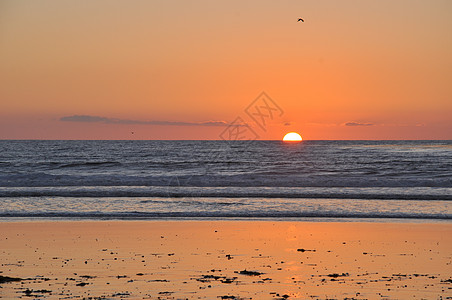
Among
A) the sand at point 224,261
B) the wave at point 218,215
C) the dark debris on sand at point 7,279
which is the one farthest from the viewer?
the wave at point 218,215

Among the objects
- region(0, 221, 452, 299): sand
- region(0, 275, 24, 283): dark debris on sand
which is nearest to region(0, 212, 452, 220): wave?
region(0, 221, 452, 299): sand

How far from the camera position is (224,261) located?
11906 millimetres

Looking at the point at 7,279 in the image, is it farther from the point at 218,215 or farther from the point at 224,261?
the point at 218,215

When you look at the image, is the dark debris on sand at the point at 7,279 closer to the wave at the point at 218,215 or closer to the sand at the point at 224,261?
the sand at the point at 224,261

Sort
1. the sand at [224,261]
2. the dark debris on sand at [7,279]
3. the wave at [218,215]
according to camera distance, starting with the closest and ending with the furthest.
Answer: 1. the sand at [224,261]
2. the dark debris on sand at [7,279]
3. the wave at [218,215]

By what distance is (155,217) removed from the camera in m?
20.0

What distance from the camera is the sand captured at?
9.57 meters

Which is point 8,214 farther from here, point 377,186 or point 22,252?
point 377,186

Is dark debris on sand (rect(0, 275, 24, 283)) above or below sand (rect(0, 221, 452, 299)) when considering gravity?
above

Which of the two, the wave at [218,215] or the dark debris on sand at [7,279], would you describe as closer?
the dark debris on sand at [7,279]

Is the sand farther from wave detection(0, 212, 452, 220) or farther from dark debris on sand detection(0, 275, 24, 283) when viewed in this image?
wave detection(0, 212, 452, 220)

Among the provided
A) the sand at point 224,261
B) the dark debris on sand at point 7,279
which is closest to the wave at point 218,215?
the sand at point 224,261

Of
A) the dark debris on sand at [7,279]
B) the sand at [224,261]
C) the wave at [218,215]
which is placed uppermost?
the dark debris on sand at [7,279]

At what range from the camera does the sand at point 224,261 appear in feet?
31.4
